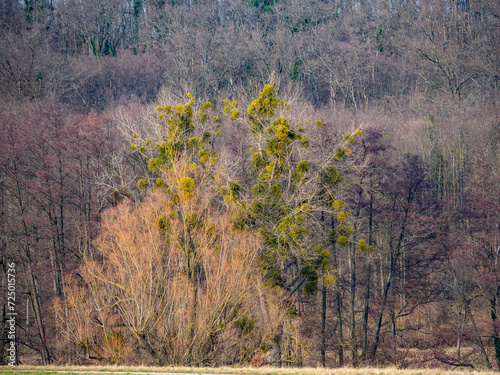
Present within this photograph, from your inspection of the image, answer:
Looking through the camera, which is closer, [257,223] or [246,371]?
[246,371]

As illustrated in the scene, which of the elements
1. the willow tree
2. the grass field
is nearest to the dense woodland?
the willow tree

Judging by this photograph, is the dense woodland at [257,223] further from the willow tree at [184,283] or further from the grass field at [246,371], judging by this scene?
the grass field at [246,371]

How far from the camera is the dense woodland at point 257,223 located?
59.8 ft

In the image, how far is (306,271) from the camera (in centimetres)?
2108

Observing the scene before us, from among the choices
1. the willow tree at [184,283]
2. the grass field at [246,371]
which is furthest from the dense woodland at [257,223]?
the grass field at [246,371]

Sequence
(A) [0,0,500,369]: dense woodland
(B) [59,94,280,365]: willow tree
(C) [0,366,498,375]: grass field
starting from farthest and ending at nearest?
(A) [0,0,500,369]: dense woodland, (B) [59,94,280,365]: willow tree, (C) [0,366,498,375]: grass field

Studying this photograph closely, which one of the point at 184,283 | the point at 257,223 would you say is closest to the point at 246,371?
the point at 184,283

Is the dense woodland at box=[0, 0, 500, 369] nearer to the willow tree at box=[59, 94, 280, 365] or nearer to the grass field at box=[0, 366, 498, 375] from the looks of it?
the willow tree at box=[59, 94, 280, 365]

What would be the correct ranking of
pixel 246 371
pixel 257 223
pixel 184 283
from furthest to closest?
pixel 257 223 < pixel 184 283 < pixel 246 371

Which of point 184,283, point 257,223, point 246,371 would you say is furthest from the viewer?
point 257,223

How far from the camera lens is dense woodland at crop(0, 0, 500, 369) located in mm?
18234

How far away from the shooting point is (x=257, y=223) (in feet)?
69.5

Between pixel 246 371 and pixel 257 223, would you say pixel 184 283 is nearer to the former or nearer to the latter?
pixel 257 223

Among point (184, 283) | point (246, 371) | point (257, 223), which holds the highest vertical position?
point (257, 223)
